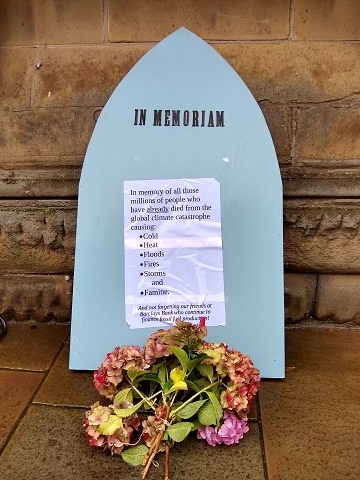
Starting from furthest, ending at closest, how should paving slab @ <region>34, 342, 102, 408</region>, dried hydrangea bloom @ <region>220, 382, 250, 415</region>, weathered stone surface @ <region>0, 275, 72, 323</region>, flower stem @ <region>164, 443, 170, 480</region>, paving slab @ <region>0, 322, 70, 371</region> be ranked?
weathered stone surface @ <region>0, 275, 72, 323</region>
paving slab @ <region>0, 322, 70, 371</region>
paving slab @ <region>34, 342, 102, 408</region>
dried hydrangea bloom @ <region>220, 382, 250, 415</region>
flower stem @ <region>164, 443, 170, 480</region>

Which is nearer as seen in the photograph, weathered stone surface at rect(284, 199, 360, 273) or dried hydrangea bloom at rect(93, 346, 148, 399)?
dried hydrangea bloom at rect(93, 346, 148, 399)

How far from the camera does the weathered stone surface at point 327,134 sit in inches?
74.1

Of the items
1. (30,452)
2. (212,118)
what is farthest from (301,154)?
(30,452)

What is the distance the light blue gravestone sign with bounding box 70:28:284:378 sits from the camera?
5.55ft

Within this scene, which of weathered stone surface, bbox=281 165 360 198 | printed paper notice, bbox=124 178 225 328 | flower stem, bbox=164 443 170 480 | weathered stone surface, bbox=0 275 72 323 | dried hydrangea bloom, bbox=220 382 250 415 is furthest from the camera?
weathered stone surface, bbox=0 275 72 323

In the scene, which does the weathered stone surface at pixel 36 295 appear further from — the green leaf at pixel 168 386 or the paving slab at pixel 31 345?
the green leaf at pixel 168 386

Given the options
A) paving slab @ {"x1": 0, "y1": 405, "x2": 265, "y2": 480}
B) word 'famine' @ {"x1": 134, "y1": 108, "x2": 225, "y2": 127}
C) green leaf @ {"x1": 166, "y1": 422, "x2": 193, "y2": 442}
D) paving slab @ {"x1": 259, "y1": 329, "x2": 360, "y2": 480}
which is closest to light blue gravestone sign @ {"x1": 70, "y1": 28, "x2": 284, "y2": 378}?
word 'famine' @ {"x1": 134, "y1": 108, "x2": 225, "y2": 127}

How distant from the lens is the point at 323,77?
1.86 m

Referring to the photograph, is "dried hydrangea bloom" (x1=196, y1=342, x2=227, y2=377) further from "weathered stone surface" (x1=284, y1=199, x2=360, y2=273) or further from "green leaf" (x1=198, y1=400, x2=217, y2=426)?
"weathered stone surface" (x1=284, y1=199, x2=360, y2=273)

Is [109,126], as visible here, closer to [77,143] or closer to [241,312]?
[77,143]

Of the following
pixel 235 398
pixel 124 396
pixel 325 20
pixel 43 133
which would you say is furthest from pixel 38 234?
pixel 325 20

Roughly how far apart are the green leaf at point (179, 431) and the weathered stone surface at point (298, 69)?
1.22 metres

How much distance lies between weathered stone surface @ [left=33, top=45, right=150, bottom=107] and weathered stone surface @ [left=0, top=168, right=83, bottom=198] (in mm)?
249

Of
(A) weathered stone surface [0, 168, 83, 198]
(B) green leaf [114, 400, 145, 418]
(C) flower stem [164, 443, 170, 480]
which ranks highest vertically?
(A) weathered stone surface [0, 168, 83, 198]
